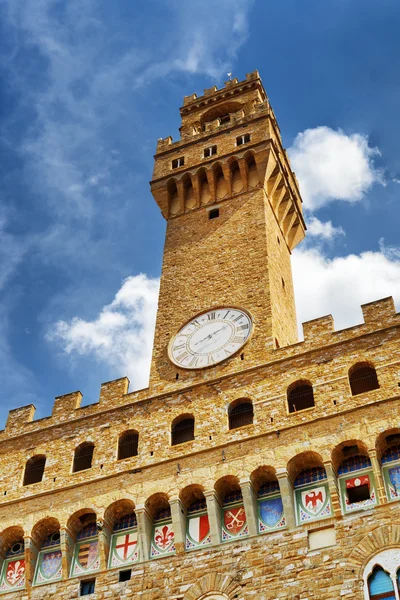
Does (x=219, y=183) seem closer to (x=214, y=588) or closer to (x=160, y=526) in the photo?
(x=160, y=526)

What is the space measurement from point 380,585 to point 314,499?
2.48m

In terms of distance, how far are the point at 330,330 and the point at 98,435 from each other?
6450 millimetres

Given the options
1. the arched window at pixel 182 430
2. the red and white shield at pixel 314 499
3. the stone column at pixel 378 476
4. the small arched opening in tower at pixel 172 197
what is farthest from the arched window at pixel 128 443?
the small arched opening in tower at pixel 172 197

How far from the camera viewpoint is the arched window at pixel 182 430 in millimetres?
20109

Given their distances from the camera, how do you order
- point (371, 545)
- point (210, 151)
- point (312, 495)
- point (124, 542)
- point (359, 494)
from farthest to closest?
point (210, 151) → point (124, 542) → point (312, 495) → point (359, 494) → point (371, 545)

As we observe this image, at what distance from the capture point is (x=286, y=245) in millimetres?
27938

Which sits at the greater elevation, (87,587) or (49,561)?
(49,561)

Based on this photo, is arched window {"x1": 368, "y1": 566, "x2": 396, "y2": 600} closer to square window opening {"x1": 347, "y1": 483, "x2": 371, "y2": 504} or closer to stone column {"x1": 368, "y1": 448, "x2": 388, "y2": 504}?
stone column {"x1": 368, "y1": 448, "x2": 388, "y2": 504}

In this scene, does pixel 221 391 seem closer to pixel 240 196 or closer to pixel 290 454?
pixel 290 454

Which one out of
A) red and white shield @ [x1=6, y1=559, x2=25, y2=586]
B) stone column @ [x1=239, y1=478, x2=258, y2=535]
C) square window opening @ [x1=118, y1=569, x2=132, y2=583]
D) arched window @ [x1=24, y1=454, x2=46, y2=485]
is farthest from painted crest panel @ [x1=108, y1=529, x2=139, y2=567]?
arched window @ [x1=24, y1=454, x2=46, y2=485]

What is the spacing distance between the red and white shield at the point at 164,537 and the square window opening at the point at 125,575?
84cm

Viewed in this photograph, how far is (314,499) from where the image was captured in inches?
695

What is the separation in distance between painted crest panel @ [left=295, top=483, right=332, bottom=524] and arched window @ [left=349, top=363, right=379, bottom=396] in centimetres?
256

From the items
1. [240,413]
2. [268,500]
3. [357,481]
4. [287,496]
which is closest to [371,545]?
[357,481]
